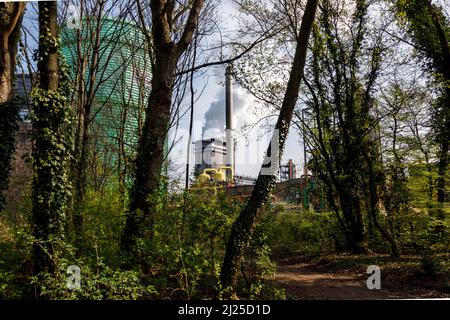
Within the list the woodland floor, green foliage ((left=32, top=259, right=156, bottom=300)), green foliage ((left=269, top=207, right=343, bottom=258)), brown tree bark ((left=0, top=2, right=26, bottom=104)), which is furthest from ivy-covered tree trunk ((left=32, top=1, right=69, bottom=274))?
green foliage ((left=269, top=207, right=343, bottom=258))

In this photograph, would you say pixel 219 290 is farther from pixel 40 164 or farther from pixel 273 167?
pixel 40 164

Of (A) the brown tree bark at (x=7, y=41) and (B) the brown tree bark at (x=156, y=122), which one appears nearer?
(B) the brown tree bark at (x=156, y=122)

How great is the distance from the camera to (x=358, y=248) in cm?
1380

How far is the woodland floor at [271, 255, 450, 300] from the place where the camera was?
26.4ft

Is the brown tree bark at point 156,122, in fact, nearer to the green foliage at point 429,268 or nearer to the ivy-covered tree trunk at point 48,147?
the ivy-covered tree trunk at point 48,147

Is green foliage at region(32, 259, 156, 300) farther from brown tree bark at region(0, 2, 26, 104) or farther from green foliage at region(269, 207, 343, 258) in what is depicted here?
green foliage at region(269, 207, 343, 258)

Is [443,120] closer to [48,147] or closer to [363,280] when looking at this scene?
[363,280]

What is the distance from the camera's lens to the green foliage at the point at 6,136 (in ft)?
27.5

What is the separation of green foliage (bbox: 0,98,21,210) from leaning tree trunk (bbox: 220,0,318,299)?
528 centimetres

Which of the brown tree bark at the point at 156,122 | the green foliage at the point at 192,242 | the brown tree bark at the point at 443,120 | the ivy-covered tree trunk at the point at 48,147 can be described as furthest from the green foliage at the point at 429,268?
the ivy-covered tree trunk at the point at 48,147

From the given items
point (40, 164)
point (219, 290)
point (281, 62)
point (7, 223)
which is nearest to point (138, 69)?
point (281, 62)

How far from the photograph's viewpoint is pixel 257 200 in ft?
20.8

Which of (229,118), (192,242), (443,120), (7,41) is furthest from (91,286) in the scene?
(229,118)

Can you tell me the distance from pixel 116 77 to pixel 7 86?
9.23 metres
